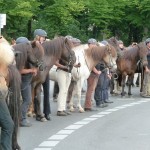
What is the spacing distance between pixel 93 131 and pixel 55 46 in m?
2.52

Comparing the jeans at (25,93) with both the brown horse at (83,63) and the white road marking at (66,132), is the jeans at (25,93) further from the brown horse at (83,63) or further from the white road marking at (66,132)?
the brown horse at (83,63)

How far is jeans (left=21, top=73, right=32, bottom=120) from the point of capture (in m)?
12.1

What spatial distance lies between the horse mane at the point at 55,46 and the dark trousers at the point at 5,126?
238 inches

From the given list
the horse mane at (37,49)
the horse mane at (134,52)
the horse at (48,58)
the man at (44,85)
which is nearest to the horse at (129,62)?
the horse mane at (134,52)

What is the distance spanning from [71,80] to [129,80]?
499 centimetres

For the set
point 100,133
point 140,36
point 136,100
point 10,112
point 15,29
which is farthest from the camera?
point 140,36

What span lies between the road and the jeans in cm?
37

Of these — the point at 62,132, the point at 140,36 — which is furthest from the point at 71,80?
the point at 140,36

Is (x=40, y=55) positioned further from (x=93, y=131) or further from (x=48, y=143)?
(x=48, y=143)

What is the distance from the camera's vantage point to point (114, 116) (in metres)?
14.5

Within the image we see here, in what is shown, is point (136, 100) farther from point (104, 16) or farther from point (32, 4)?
point (104, 16)

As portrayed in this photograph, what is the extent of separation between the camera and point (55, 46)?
13.4 m

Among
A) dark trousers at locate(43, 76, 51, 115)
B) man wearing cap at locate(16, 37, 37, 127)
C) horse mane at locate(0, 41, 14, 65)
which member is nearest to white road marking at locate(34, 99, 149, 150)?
dark trousers at locate(43, 76, 51, 115)

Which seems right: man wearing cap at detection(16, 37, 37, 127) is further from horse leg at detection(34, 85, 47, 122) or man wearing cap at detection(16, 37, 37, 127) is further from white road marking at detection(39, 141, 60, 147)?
white road marking at detection(39, 141, 60, 147)
